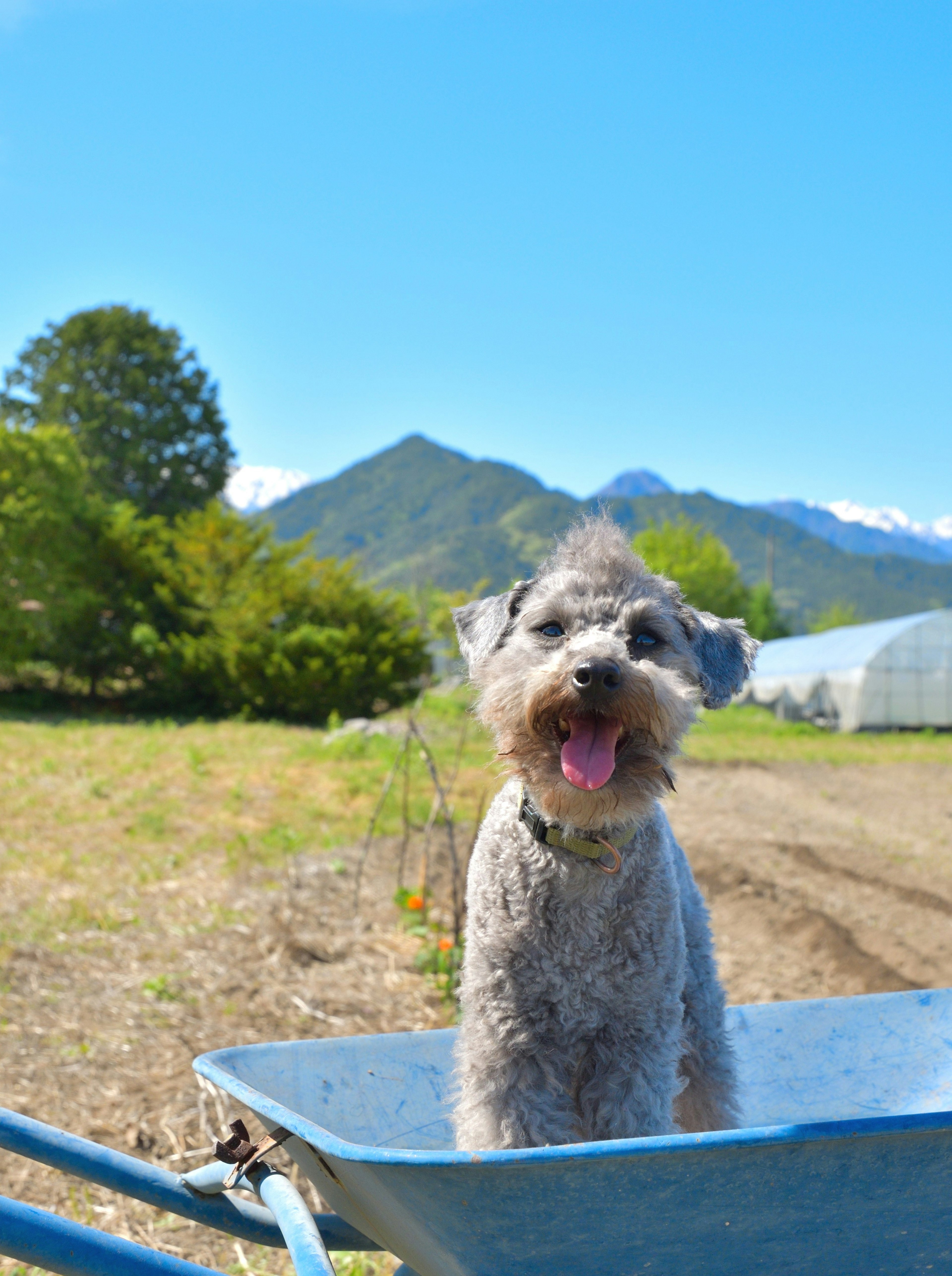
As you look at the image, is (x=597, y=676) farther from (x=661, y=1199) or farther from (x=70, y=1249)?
(x=70, y=1249)

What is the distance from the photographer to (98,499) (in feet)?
58.0

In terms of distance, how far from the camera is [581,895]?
1.91 metres

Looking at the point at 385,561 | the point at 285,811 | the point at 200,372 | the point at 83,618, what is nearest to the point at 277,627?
the point at 83,618

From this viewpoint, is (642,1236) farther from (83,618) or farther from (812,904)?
(83,618)

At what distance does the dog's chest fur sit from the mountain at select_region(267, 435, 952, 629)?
386 feet

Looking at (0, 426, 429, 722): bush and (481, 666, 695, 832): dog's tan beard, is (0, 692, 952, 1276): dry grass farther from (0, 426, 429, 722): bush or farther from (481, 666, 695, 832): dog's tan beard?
(0, 426, 429, 722): bush

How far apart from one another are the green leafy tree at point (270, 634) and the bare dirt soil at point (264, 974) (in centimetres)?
870

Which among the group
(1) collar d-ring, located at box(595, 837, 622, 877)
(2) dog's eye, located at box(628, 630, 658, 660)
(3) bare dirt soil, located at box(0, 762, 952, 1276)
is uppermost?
(2) dog's eye, located at box(628, 630, 658, 660)

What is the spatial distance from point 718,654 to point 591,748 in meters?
0.50

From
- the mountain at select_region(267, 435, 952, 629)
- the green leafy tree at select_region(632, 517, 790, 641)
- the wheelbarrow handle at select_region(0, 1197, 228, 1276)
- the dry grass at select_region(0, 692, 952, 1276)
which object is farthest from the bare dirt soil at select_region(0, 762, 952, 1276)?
the mountain at select_region(267, 435, 952, 629)

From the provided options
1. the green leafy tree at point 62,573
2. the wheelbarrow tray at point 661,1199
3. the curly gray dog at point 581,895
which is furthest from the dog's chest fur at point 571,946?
the green leafy tree at point 62,573

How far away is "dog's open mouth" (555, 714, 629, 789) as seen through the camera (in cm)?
181

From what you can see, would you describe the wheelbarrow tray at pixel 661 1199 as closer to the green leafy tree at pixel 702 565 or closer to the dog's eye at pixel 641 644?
the dog's eye at pixel 641 644

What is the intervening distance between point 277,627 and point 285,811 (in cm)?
819
